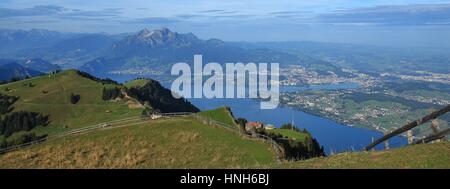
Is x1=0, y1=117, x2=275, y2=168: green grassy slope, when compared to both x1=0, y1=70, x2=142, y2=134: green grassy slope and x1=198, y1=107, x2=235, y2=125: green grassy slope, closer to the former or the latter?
x1=198, y1=107, x2=235, y2=125: green grassy slope

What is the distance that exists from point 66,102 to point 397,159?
144m

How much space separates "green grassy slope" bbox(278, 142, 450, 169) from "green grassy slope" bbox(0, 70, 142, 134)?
103744mm

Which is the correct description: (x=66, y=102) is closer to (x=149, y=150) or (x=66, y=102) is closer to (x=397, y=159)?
(x=149, y=150)

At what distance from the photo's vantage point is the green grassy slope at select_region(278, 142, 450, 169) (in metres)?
18.1

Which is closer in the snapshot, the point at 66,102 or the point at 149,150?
the point at 149,150

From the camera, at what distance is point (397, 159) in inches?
763

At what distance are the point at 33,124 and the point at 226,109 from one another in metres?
85.2

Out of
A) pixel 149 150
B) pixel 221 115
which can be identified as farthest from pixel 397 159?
pixel 221 115

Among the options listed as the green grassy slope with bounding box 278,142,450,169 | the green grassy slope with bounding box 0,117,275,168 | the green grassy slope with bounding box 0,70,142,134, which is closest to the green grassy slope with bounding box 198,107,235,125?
the green grassy slope with bounding box 0,117,275,168

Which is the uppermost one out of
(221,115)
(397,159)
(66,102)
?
(397,159)

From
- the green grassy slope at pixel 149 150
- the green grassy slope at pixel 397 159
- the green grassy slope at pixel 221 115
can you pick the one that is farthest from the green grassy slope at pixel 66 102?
the green grassy slope at pixel 397 159
